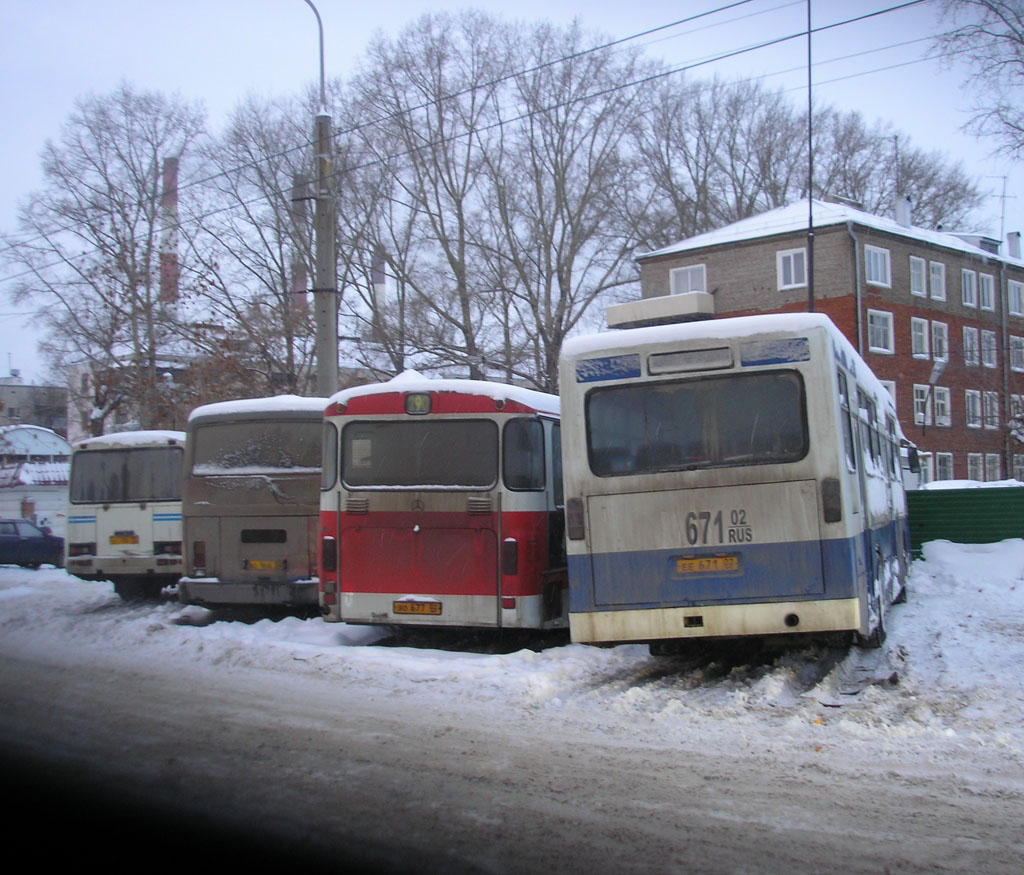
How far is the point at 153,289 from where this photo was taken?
32656 millimetres

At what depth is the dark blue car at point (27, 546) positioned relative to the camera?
29.0 meters

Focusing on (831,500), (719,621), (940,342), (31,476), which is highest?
(940,342)

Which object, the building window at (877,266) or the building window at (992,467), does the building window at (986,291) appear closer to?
the building window at (992,467)

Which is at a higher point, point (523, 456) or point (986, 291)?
point (986, 291)

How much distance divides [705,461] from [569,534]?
1.26m

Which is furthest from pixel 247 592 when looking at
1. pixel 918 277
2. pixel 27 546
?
pixel 918 277

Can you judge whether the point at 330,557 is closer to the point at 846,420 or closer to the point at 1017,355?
the point at 846,420

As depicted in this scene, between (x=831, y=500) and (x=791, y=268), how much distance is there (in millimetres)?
38795

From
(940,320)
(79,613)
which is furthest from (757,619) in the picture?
(940,320)

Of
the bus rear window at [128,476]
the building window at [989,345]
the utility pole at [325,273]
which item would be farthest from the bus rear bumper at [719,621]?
the building window at [989,345]

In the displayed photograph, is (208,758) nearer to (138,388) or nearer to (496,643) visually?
(496,643)

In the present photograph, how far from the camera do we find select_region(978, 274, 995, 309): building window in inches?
2039

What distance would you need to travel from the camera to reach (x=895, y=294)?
46.1m

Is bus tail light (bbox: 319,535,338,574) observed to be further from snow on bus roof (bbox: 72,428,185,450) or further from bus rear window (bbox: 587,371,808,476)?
snow on bus roof (bbox: 72,428,185,450)
